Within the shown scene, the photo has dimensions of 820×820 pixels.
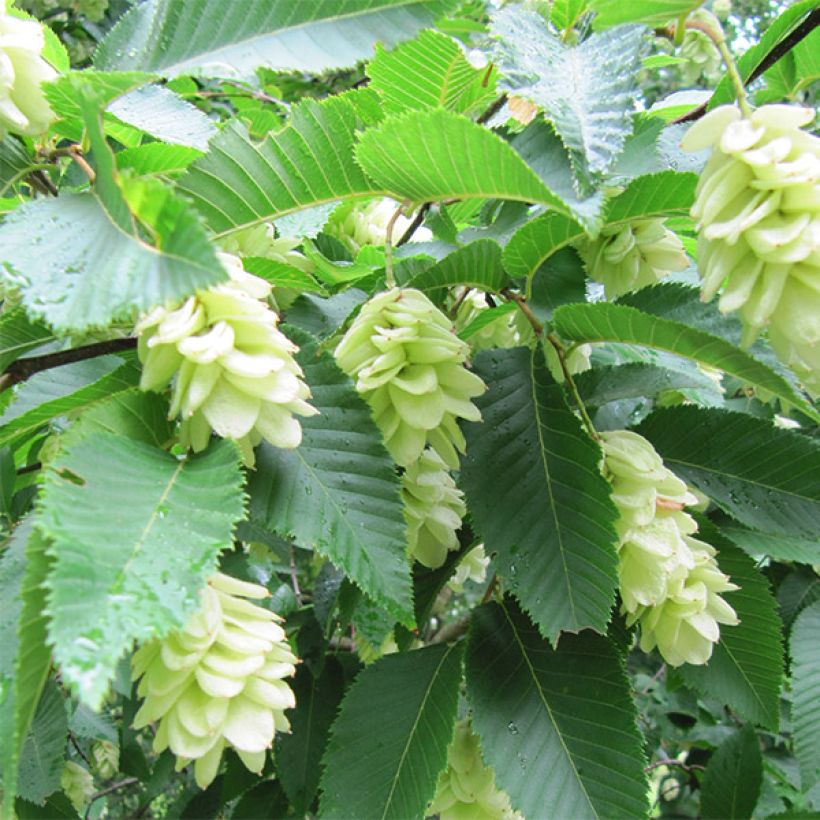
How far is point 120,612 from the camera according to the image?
59 cm

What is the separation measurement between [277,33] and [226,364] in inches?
15.2

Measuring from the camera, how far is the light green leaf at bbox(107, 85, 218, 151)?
3.57ft

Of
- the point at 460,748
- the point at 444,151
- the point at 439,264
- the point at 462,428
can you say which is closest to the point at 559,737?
the point at 460,748

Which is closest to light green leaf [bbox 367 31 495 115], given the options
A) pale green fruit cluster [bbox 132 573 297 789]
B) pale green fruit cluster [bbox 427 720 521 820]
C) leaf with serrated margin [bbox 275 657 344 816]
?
pale green fruit cluster [bbox 132 573 297 789]

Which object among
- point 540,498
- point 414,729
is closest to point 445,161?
point 540,498

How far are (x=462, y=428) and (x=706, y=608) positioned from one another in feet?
1.27

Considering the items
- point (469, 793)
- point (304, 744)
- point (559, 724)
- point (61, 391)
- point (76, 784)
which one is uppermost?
point (61, 391)

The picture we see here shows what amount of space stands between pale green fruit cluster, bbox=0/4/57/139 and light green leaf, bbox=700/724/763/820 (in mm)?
1701

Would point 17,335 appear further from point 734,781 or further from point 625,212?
point 734,781

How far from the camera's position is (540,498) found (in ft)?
3.26

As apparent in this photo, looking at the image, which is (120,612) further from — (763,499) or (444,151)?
(763,499)

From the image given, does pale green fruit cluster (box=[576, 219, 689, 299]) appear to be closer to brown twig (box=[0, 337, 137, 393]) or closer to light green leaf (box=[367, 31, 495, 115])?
light green leaf (box=[367, 31, 495, 115])

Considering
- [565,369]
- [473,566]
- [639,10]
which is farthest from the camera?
[473,566]

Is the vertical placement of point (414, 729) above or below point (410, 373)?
below
